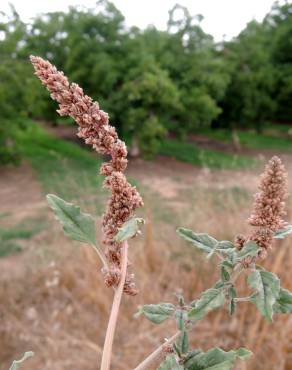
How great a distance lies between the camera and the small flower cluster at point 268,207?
0.48 meters

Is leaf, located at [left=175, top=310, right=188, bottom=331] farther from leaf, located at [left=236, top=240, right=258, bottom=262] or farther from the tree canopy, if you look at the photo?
the tree canopy

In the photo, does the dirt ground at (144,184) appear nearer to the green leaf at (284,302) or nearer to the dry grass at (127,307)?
the dry grass at (127,307)

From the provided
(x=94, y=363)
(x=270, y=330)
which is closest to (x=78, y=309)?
(x=94, y=363)

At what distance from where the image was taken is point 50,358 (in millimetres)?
3738

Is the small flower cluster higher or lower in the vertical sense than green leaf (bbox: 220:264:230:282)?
higher

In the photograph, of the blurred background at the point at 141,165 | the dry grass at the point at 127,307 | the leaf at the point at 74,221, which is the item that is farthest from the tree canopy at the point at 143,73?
the leaf at the point at 74,221

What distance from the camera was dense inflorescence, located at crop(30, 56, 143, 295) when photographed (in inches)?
18.0

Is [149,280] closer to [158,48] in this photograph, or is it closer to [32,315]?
[32,315]

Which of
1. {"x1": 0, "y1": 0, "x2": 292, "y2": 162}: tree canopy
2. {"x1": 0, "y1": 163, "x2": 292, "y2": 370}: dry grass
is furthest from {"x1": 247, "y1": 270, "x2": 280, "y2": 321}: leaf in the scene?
{"x1": 0, "y1": 0, "x2": 292, "y2": 162}: tree canopy

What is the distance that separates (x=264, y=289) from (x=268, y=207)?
83mm

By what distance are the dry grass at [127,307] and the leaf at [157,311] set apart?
8.57 feet

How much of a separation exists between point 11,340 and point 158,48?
12.9 metres

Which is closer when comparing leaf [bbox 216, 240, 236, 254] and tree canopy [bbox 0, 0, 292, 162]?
leaf [bbox 216, 240, 236, 254]

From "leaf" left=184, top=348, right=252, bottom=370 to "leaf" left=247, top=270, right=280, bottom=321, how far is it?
0.06 meters
